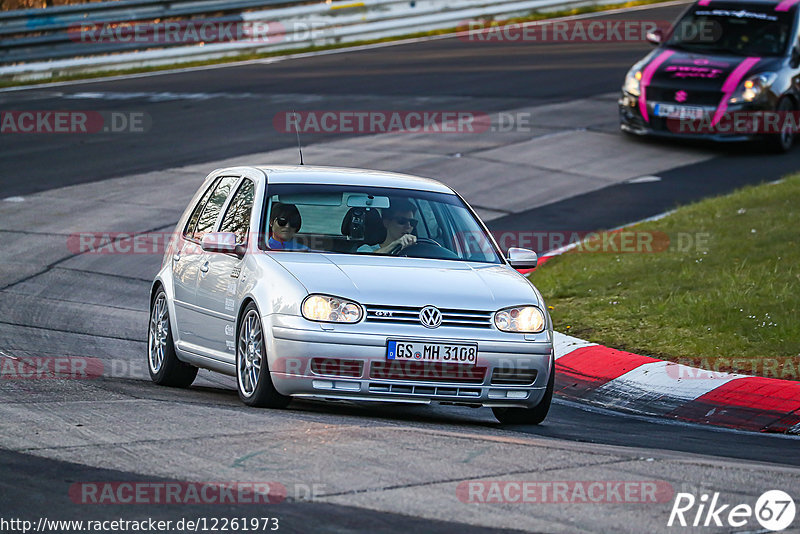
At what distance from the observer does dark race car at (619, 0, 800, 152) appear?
19.2 m

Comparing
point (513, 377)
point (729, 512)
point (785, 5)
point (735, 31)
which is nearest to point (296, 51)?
point (735, 31)

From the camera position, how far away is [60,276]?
13.3 metres

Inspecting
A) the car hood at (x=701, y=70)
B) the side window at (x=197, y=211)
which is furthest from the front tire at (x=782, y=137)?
the side window at (x=197, y=211)

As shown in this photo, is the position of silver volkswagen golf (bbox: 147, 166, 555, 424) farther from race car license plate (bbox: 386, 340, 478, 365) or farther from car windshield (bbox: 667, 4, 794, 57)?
car windshield (bbox: 667, 4, 794, 57)

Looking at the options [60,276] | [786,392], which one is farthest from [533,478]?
[60,276]

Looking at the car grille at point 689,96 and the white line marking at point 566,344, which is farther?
the car grille at point 689,96

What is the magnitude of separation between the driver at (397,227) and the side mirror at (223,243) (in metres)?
0.75

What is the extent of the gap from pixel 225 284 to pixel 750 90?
12.5 m

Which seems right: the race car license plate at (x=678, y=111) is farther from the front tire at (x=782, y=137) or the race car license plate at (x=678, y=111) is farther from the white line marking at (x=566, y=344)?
the white line marking at (x=566, y=344)

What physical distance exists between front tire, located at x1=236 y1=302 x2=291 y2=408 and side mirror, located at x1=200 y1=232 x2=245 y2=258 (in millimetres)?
491

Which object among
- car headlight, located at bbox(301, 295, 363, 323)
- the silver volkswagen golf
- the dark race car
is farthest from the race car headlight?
car headlight, located at bbox(301, 295, 363, 323)

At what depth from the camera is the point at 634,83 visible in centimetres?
1975

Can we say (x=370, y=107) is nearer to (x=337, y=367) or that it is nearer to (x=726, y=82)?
(x=726, y=82)

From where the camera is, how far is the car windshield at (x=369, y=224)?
8.51 meters
